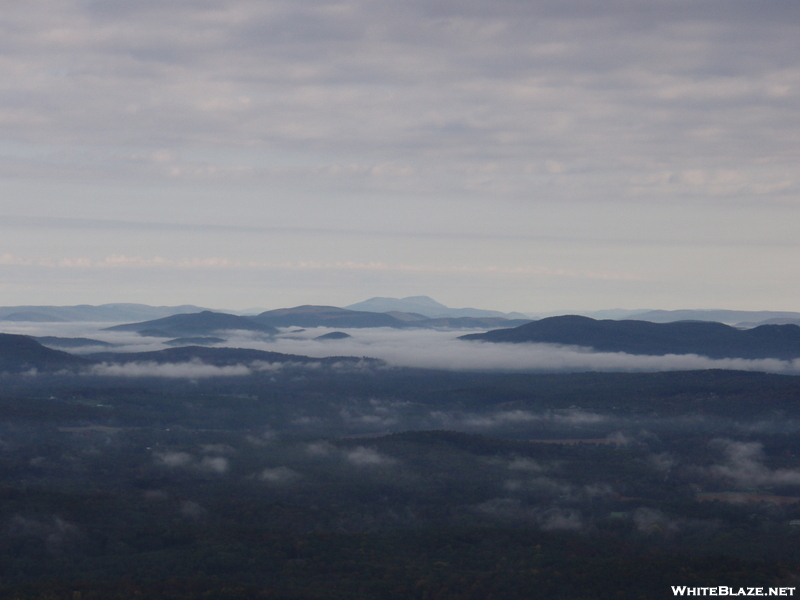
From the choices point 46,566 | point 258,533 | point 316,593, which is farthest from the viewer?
point 258,533

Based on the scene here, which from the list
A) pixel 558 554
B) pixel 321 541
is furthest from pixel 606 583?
pixel 321 541

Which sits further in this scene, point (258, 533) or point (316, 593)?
point (258, 533)

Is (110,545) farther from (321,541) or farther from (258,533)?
(321,541)

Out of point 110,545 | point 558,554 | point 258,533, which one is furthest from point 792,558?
point 110,545

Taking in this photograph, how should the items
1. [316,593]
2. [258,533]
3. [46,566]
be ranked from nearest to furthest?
1. [316,593]
2. [46,566]
3. [258,533]

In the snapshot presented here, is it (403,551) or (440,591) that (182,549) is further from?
(440,591)

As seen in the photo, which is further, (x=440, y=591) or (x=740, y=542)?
(x=740, y=542)
